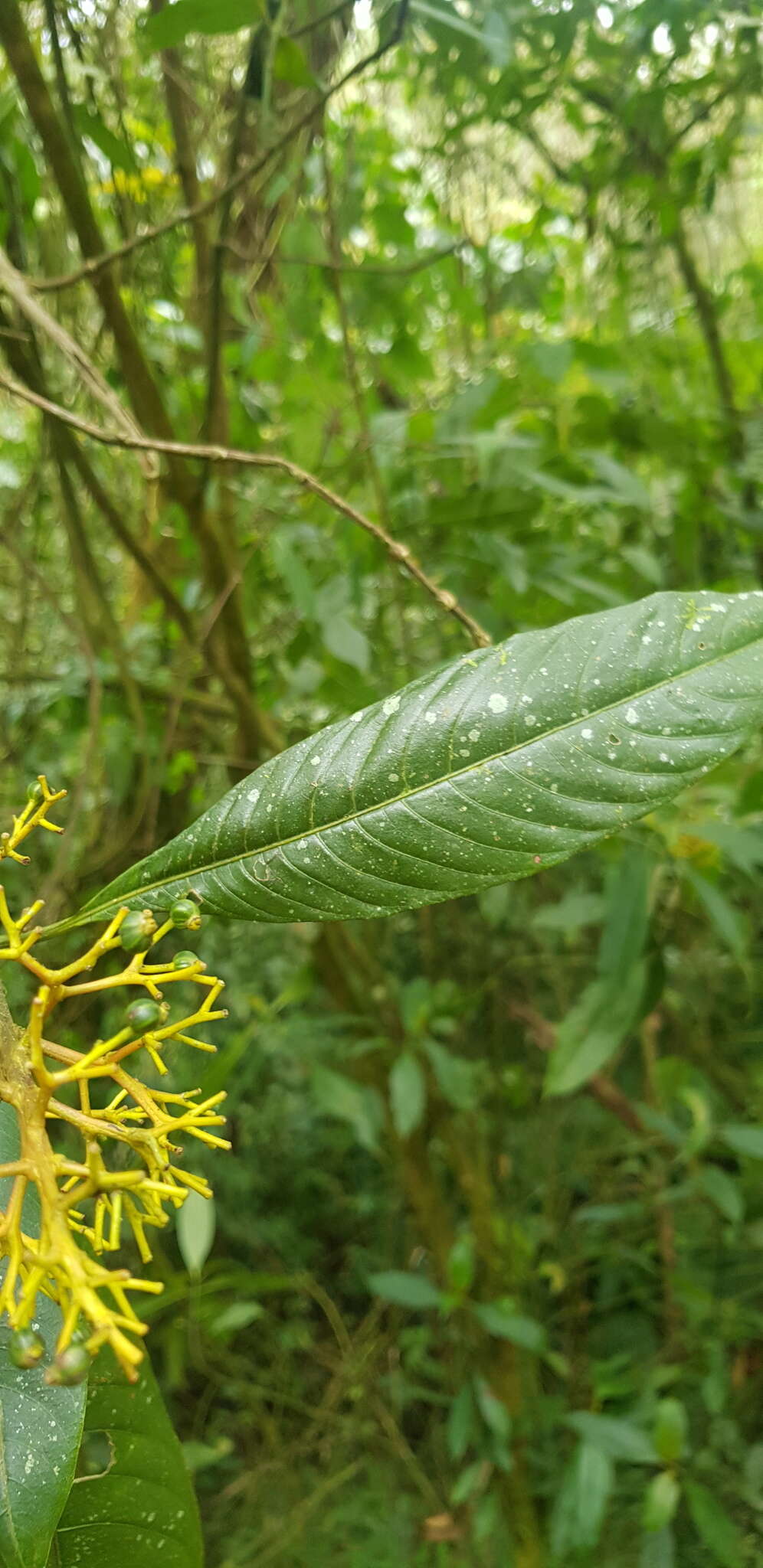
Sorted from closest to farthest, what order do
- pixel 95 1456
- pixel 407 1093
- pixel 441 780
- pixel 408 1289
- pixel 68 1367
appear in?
pixel 68 1367, pixel 441 780, pixel 95 1456, pixel 407 1093, pixel 408 1289

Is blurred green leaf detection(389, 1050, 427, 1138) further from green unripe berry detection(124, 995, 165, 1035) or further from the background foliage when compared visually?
green unripe berry detection(124, 995, 165, 1035)

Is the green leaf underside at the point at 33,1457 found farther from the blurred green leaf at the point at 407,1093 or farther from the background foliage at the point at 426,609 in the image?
the blurred green leaf at the point at 407,1093

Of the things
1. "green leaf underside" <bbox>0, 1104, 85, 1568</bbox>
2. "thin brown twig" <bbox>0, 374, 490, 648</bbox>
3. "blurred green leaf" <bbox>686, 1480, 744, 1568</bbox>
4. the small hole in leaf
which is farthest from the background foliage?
"green leaf underside" <bbox>0, 1104, 85, 1568</bbox>

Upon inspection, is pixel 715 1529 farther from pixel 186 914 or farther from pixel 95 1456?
pixel 186 914

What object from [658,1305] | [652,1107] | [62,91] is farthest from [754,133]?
[658,1305]

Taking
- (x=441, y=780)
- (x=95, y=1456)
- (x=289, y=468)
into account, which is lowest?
(x=95, y=1456)

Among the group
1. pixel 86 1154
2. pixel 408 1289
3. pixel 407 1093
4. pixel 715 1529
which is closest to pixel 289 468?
pixel 86 1154

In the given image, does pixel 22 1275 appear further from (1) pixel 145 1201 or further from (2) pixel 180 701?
(2) pixel 180 701
